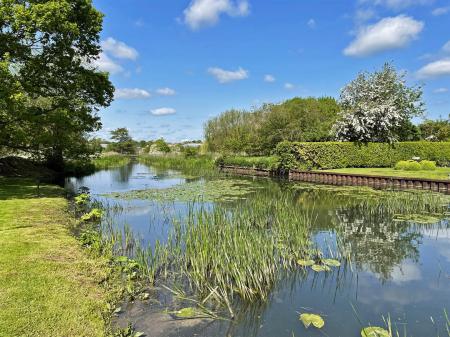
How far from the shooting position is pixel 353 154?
29.6 m

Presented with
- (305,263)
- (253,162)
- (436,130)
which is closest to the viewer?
(305,263)

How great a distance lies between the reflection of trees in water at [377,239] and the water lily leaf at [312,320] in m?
2.43

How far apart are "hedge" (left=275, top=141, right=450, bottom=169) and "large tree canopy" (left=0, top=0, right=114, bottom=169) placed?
17.1 metres

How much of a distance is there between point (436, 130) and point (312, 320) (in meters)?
44.8

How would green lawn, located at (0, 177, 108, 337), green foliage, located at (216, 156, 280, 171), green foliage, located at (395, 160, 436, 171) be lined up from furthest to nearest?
1. green foliage, located at (216, 156, 280, 171)
2. green foliage, located at (395, 160, 436, 171)
3. green lawn, located at (0, 177, 108, 337)

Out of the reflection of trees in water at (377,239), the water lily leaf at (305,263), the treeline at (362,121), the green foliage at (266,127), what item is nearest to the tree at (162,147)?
the green foliage at (266,127)

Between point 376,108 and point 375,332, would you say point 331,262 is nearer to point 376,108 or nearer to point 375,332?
point 375,332

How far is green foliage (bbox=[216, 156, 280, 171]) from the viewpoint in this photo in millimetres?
31608

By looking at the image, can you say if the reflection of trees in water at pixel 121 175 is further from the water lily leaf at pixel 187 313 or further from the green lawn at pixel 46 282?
the water lily leaf at pixel 187 313

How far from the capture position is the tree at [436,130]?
126 ft

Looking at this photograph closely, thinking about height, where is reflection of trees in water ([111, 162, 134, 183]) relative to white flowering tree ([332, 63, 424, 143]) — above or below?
below

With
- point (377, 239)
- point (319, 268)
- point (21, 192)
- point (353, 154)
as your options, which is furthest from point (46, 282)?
point (353, 154)

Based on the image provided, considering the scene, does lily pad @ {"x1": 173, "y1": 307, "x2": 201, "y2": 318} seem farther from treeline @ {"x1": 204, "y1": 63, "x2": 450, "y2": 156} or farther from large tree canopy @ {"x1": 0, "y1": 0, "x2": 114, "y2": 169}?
treeline @ {"x1": 204, "y1": 63, "x2": 450, "y2": 156}

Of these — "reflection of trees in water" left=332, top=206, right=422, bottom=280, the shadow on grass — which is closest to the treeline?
"reflection of trees in water" left=332, top=206, right=422, bottom=280
